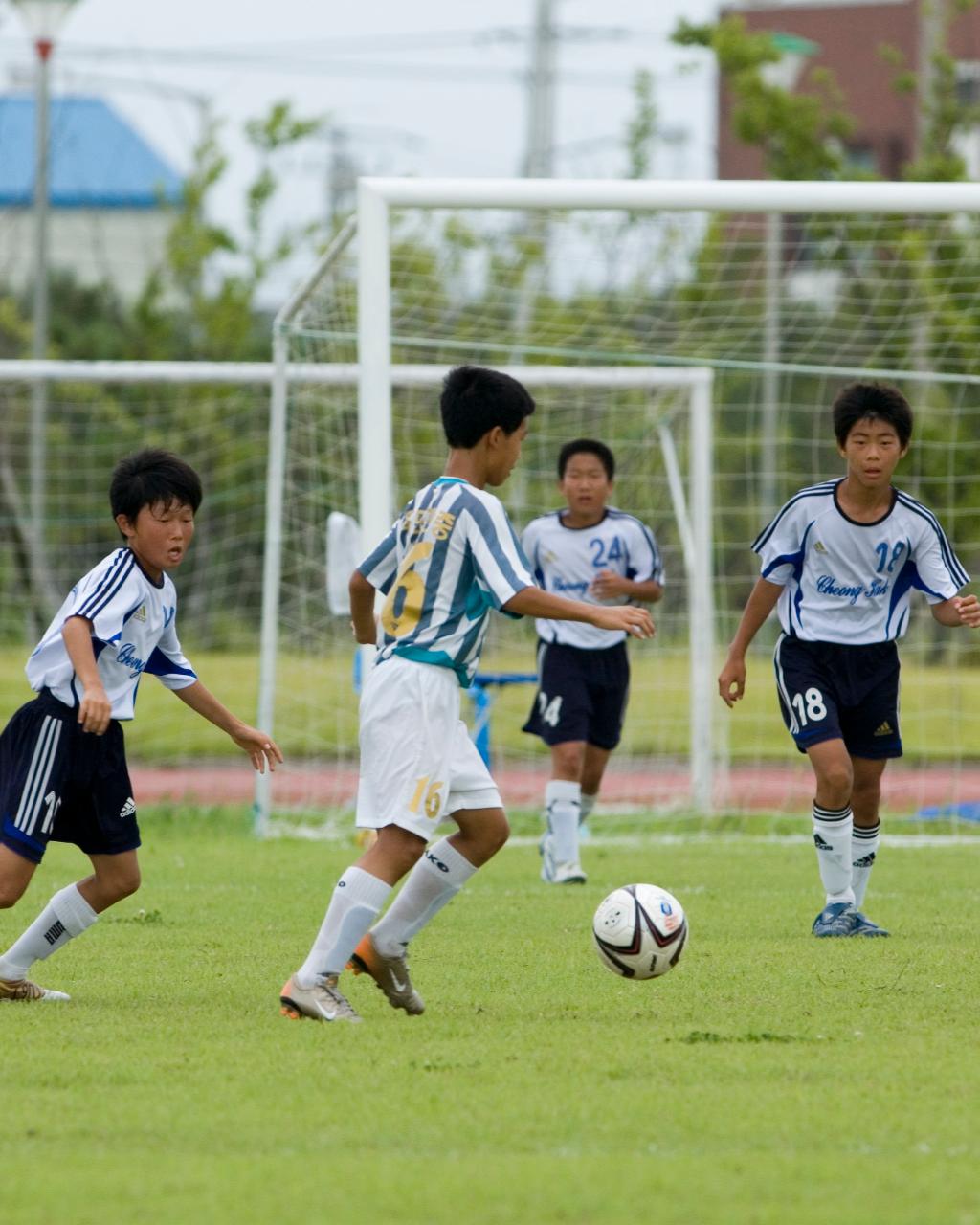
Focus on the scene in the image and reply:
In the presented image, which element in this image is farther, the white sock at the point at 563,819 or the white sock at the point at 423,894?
the white sock at the point at 563,819

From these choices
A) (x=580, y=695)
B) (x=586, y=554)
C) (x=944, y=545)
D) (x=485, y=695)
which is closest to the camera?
(x=944, y=545)

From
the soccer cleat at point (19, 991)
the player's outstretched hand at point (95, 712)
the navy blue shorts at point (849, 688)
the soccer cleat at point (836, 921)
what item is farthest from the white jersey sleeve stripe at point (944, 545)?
the soccer cleat at point (19, 991)

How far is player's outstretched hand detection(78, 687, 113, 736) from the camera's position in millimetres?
5182

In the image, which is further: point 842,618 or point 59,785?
point 842,618

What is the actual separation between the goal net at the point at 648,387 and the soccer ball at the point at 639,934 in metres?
4.16

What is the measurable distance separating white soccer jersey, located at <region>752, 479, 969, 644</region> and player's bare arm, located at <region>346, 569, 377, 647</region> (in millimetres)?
2061

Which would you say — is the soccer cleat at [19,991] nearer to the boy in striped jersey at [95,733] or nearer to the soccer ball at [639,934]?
the boy in striped jersey at [95,733]

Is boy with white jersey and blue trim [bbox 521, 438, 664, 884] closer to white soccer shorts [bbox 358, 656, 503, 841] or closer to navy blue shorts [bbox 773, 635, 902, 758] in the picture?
navy blue shorts [bbox 773, 635, 902, 758]

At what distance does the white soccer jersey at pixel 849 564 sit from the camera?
7266mm

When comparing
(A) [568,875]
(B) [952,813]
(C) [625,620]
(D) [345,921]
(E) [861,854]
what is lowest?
(B) [952,813]

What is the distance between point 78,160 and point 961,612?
26.1m

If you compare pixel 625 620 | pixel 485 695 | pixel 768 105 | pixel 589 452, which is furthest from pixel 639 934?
pixel 768 105

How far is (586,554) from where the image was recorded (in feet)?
33.1

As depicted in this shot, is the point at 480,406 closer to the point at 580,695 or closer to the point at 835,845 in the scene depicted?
the point at 835,845
